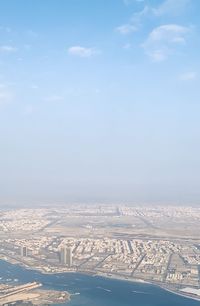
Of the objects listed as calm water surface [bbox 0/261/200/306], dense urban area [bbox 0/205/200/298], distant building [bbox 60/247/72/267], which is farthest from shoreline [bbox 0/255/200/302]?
distant building [bbox 60/247/72/267]

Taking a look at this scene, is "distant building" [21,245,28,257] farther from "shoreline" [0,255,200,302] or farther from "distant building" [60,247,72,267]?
"distant building" [60,247,72,267]

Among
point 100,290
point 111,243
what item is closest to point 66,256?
point 100,290

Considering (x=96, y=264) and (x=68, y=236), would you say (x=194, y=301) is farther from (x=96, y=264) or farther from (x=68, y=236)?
(x=68, y=236)

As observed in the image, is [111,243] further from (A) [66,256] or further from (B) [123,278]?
(B) [123,278]

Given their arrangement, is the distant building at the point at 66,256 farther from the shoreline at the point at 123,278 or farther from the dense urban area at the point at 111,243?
the shoreline at the point at 123,278

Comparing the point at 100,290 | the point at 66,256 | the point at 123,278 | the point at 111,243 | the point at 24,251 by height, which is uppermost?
the point at 111,243

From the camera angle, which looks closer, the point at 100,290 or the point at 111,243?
the point at 100,290

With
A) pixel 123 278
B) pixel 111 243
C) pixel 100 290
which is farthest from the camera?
pixel 111 243

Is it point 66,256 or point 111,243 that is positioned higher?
point 111,243
